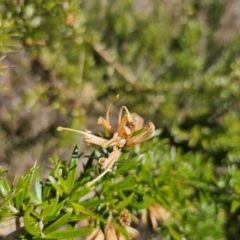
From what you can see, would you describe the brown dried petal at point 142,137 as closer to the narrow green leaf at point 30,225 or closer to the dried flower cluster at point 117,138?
the dried flower cluster at point 117,138

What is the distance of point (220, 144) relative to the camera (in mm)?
1372

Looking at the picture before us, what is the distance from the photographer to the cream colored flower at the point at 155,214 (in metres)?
0.87

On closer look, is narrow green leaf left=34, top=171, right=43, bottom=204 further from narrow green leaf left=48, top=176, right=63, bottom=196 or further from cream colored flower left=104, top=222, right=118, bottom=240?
cream colored flower left=104, top=222, right=118, bottom=240

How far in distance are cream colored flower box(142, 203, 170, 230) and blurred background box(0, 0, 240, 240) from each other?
1.61 feet

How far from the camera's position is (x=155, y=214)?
2.85 feet

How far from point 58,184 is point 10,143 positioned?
2.90ft

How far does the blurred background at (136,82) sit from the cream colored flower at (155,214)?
49 cm

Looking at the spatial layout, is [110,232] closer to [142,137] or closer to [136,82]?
[142,137]

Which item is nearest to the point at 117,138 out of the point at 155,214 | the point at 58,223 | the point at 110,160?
the point at 110,160

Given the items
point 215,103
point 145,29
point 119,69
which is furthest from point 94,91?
point 215,103

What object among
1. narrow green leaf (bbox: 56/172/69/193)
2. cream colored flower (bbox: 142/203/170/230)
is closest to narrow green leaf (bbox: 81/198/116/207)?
narrow green leaf (bbox: 56/172/69/193)

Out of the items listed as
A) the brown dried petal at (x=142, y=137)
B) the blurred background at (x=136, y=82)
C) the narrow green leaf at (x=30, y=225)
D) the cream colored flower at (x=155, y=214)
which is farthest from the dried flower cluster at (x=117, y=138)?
the blurred background at (x=136, y=82)

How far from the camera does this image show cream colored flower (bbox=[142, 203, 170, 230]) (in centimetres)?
87

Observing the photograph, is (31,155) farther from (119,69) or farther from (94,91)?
(119,69)
